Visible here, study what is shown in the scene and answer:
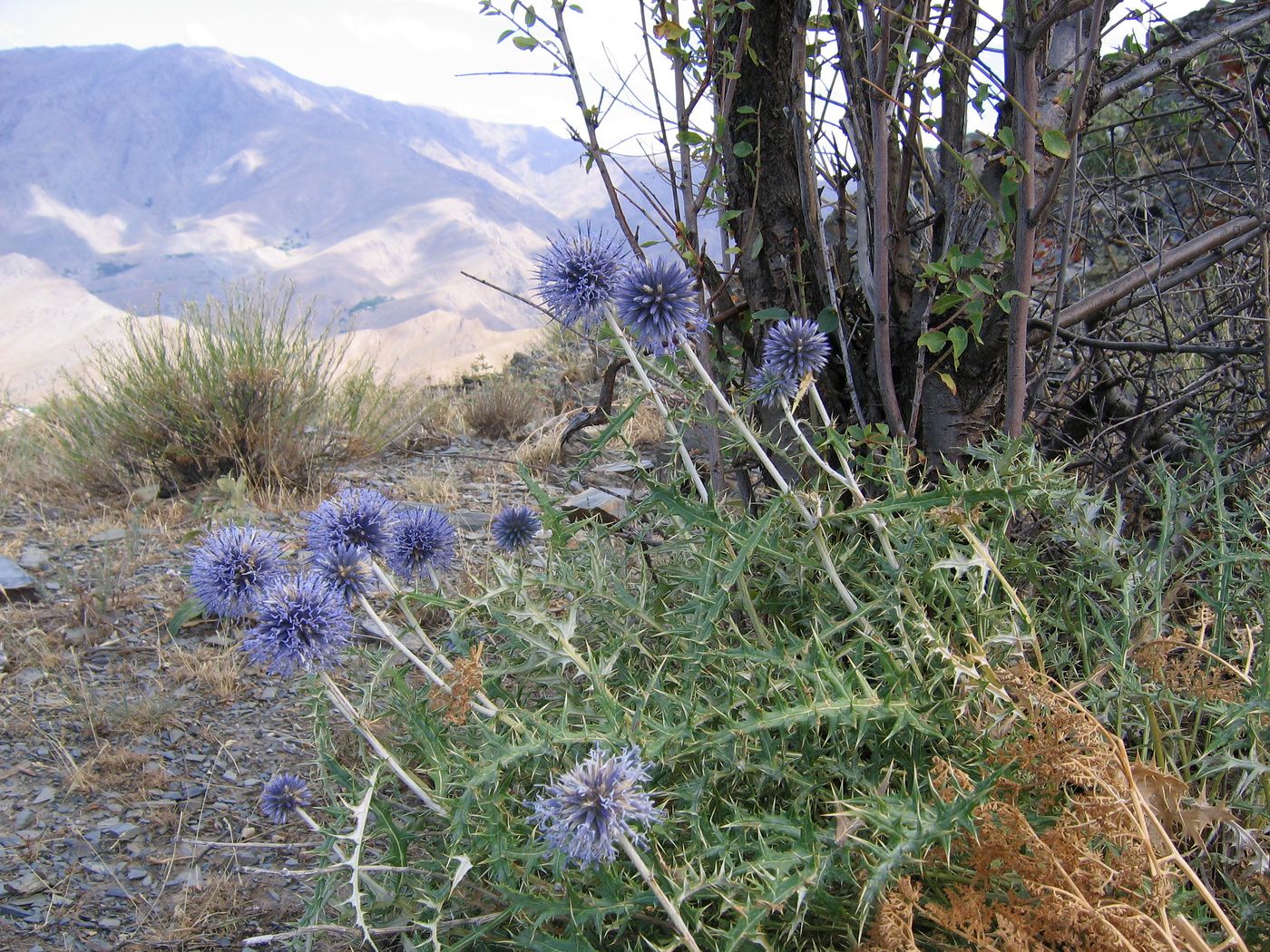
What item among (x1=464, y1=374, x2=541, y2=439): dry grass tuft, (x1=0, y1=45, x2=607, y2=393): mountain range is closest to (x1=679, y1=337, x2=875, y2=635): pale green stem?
(x1=464, y1=374, x2=541, y2=439): dry grass tuft

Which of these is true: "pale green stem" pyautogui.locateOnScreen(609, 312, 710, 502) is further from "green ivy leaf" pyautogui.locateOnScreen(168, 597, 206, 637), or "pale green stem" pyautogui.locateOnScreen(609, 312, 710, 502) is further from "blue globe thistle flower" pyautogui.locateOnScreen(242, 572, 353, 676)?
"green ivy leaf" pyautogui.locateOnScreen(168, 597, 206, 637)

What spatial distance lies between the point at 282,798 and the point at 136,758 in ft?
3.72

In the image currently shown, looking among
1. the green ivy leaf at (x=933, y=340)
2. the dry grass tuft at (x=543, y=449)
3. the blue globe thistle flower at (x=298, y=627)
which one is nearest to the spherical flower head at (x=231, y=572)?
the blue globe thistle flower at (x=298, y=627)

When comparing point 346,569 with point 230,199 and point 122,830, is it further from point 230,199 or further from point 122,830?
point 230,199

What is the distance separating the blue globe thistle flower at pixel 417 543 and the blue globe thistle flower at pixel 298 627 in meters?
0.28

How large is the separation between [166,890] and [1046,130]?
2.80 meters

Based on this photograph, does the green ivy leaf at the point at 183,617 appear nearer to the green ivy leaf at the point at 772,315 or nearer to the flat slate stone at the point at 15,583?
the flat slate stone at the point at 15,583

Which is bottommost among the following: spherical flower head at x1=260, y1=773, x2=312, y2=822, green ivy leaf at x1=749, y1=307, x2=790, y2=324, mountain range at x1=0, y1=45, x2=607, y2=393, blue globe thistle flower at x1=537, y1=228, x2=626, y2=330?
spherical flower head at x1=260, y1=773, x2=312, y2=822

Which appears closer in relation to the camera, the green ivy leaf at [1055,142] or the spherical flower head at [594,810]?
the spherical flower head at [594,810]

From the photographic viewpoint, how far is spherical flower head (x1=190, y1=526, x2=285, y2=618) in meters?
1.85

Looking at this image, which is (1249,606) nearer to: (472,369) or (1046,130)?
(1046,130)

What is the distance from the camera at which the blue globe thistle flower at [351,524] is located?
1.85 meters

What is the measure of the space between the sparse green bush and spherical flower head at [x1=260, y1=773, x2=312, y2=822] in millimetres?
3304

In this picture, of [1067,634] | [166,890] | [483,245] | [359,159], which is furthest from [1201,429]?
[359,159]
